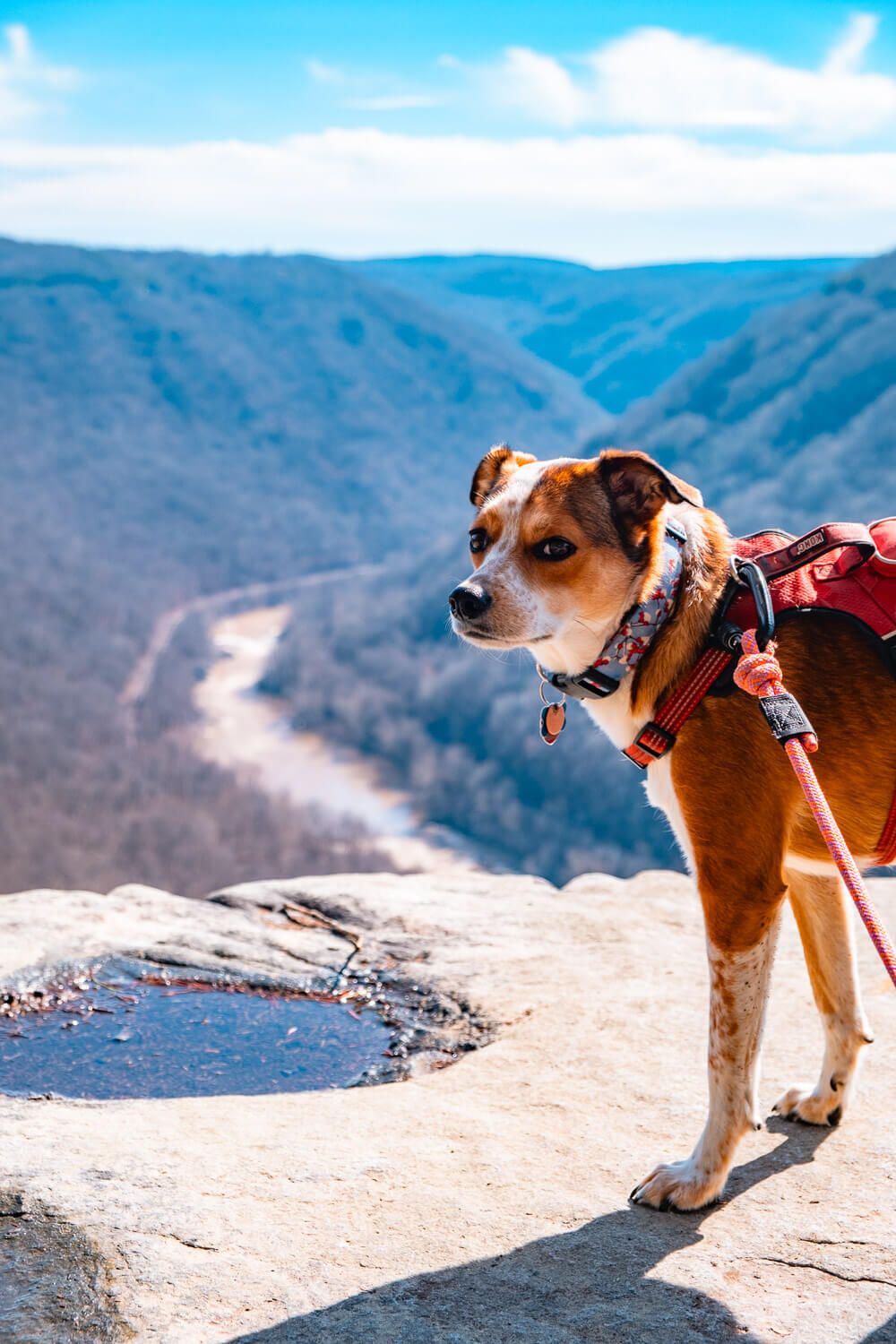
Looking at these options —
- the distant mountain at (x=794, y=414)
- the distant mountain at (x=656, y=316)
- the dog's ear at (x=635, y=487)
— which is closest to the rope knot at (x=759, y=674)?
the dog's ear at (x=635, y=487)

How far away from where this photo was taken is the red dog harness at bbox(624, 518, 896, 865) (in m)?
4.09

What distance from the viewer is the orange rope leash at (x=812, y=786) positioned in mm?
3123

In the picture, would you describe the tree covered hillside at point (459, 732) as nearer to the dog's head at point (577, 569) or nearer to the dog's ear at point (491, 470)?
the dog's ear at point (491, 470)

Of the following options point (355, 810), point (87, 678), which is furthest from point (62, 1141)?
point (87, 678)

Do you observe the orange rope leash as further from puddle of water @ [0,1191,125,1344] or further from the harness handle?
puddle of water @ [0,1191,125,1344]

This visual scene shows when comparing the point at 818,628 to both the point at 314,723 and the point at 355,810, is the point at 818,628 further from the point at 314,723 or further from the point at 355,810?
the point at 314,723

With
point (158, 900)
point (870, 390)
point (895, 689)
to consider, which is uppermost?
point (870, 390)

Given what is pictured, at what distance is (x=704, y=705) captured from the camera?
4129mm

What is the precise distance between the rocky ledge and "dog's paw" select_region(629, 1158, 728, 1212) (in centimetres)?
8

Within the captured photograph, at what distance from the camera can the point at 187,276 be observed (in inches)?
7126

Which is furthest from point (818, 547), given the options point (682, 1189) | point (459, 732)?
point (459, 732)

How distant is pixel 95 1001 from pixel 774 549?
13.9 ft

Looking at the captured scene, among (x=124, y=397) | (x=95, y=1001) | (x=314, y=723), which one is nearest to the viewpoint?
(x=95, y=1001)

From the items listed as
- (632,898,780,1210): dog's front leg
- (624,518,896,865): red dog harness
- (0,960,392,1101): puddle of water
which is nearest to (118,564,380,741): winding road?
(0,960,392,1101): puddle of water
